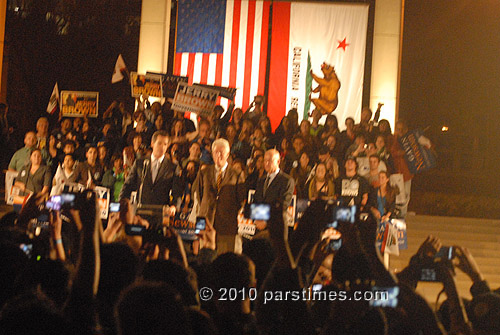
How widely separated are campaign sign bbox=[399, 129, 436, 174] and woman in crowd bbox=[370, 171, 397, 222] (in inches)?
34.8

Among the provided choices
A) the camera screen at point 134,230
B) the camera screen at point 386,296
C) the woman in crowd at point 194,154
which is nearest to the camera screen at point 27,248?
the camera screen at point 134,230

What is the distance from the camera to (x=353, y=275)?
4.52 metres

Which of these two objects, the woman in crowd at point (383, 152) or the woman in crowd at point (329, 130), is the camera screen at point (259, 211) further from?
the woman in crowd at point (329, 130)

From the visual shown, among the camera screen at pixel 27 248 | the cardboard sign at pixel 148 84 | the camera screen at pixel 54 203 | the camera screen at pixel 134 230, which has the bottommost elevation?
the camera screen at pixel 27 248

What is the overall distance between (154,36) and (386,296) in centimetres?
1168

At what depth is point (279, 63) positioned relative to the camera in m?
14.5

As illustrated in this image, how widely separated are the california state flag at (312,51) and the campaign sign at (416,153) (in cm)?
418

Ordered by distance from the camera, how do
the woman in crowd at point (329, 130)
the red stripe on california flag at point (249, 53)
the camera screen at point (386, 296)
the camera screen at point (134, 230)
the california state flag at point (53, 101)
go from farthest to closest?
the red stripe on california flag at point (249, 53) → the california state flag at point (53, 101) → the woman in crowd at point (329, 130) → the camera screen at point (134, 230) → the camera screen at point (386, 296)

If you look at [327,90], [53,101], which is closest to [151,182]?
[53,101]

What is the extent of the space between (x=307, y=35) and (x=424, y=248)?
34.7 ft

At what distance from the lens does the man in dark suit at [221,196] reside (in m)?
7.57

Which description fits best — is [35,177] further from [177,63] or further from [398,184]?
[177,63]

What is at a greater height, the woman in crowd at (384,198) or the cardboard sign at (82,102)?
the cardboard sign at (82,102)

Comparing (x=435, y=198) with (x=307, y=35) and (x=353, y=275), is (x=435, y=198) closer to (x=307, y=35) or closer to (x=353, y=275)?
(x=307, y=35)
